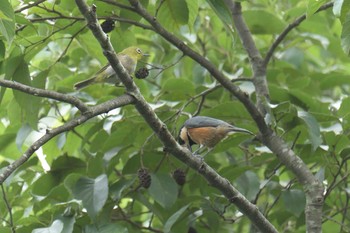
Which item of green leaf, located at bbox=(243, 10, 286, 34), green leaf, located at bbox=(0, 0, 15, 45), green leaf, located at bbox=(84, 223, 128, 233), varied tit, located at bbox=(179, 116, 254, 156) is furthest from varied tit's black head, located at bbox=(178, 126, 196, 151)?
green leaf, located at bbox=(243, 10, 286, 34)

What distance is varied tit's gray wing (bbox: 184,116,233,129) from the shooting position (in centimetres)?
377

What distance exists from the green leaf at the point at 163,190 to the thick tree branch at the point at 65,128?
103 centimetres

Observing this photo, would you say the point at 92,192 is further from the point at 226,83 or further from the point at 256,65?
the point at 256,65

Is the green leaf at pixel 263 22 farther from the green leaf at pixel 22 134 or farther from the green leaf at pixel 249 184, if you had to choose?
the green leaf at pixel 22 134

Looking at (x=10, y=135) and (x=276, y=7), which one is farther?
(x=276, y=7)

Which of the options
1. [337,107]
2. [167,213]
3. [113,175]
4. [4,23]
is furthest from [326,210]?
[4,23]

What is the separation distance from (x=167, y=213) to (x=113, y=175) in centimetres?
45

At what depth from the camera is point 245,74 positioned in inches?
198

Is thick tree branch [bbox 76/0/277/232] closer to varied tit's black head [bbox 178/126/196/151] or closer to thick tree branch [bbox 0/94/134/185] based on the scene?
thick tree branch [bbox 0/94/134/185]

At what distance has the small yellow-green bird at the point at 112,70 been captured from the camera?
4.11 m

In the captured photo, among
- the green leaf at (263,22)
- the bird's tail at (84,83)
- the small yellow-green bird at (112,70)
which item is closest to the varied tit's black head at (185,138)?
the small yellow-green bird at (112,70)

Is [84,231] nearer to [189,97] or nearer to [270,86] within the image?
[189,97]

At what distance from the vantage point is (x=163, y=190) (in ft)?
13.2

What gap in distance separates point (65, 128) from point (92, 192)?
0.97 meters
